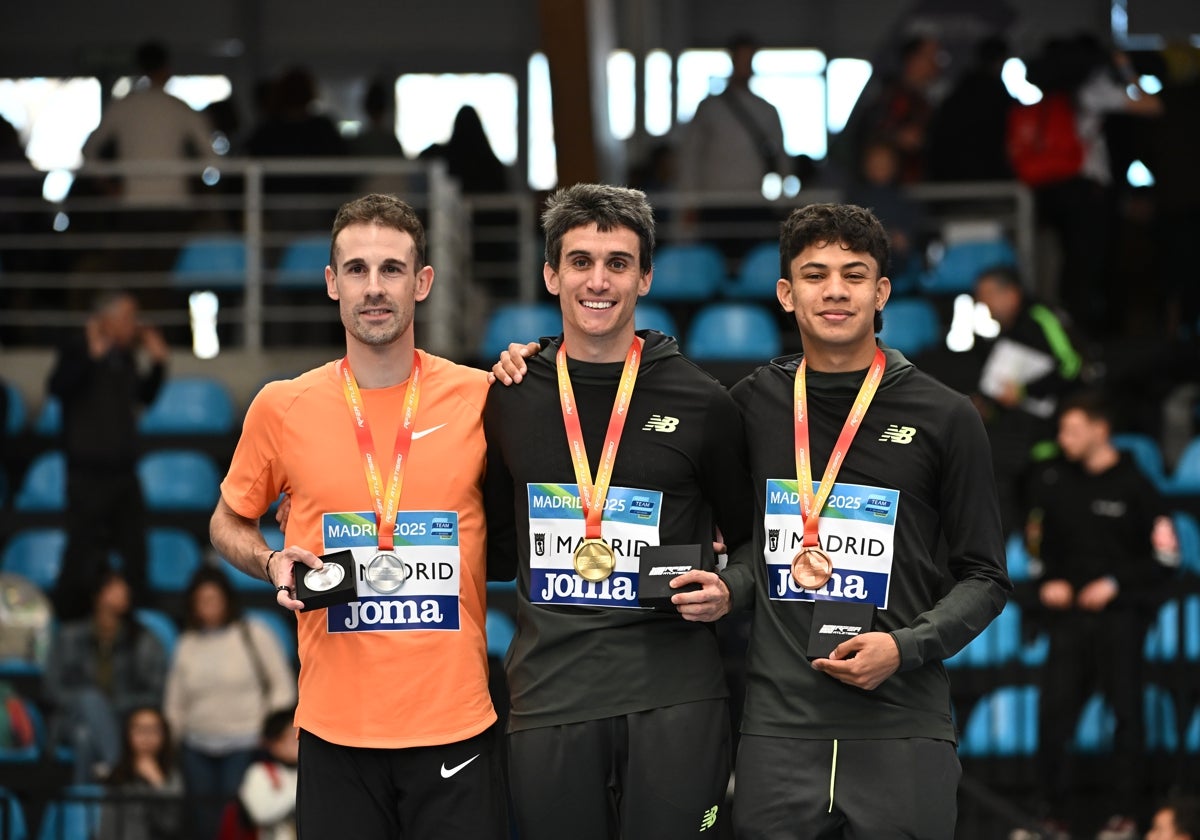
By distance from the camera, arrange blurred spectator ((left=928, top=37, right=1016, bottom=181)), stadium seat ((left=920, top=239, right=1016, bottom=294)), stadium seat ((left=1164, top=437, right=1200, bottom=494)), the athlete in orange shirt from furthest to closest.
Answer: stadium seat ((left=920, top=239, right=1016, bottom=294)) < blurred spectator ((left=928, top=37, right=1016, bottom=181)) < stadium seat ((left=1164, top=437, right=1200, bottom=494)) < the athlete in orange shirt

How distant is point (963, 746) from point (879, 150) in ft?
14.0

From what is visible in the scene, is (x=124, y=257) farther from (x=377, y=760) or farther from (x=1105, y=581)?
(x=377, y=760)

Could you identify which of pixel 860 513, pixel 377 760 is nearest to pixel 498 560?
pixel 377 760

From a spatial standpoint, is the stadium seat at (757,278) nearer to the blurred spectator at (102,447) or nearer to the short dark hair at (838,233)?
the blurred spectator at (102,447)

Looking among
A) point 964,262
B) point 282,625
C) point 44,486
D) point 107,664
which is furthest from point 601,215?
point 964,262

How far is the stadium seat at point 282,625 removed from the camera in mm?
8719

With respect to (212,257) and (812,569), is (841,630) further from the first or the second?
(212,257)

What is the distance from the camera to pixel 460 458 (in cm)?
404

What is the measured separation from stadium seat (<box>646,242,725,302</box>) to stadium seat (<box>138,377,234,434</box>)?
277 cm

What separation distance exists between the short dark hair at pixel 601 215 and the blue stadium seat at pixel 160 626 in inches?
193

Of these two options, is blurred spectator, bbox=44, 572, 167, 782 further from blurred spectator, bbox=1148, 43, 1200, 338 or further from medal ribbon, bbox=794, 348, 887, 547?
blurred spectator, bbox=1148, 43, 1200, 338

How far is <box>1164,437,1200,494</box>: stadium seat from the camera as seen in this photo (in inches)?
372

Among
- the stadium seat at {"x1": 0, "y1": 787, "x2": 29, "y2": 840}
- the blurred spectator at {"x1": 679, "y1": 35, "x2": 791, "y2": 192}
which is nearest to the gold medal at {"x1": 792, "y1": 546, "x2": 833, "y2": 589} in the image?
the stadium seat at {"x1": 0, "y1": 787, "x2": 29, "y2": 840}

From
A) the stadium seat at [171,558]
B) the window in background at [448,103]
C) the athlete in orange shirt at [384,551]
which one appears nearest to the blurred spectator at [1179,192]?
the stadium seat at [171,558]
